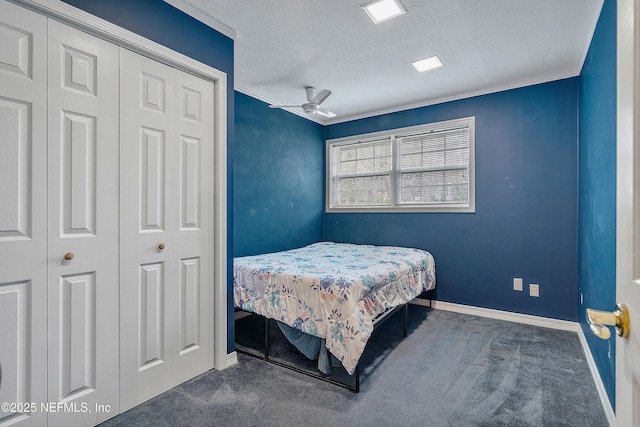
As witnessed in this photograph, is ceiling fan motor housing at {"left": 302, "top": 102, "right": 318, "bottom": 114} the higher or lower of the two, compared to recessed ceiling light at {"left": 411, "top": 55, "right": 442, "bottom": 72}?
lower

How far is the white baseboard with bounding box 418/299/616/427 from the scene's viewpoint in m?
1.87

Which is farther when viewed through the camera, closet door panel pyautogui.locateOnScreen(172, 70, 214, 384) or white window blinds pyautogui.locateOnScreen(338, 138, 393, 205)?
white window blinds pyautogui.locateOnScreen(338, 138, 393, 205)

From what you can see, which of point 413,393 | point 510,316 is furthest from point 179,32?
point 510,316

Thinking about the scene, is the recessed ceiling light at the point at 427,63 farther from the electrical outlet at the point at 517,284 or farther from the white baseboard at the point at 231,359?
the white baseboard at the point at 231,359

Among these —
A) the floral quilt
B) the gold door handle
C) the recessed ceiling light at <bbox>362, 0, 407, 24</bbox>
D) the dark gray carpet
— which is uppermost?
the recessed ceiling light at <bbox>362, 0, 407, 24</bbox>

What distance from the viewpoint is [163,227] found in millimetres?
1983

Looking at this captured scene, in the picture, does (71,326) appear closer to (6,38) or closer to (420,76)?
(6,38)

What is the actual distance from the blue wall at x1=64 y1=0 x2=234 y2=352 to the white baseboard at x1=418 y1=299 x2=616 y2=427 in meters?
2.34

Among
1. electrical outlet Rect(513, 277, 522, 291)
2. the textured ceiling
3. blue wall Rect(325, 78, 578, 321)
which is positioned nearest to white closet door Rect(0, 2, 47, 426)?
the textured ceiling

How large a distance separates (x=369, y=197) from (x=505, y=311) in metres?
2.07

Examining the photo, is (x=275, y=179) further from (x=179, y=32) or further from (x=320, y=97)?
(x=179, y=32)

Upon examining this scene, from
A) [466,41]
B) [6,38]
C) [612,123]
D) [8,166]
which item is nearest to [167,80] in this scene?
[6,38]

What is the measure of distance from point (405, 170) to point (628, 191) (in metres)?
3.52

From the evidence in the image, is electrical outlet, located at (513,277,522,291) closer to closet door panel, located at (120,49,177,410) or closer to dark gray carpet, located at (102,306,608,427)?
dark gray carpet, located at (102,306,608,427)
